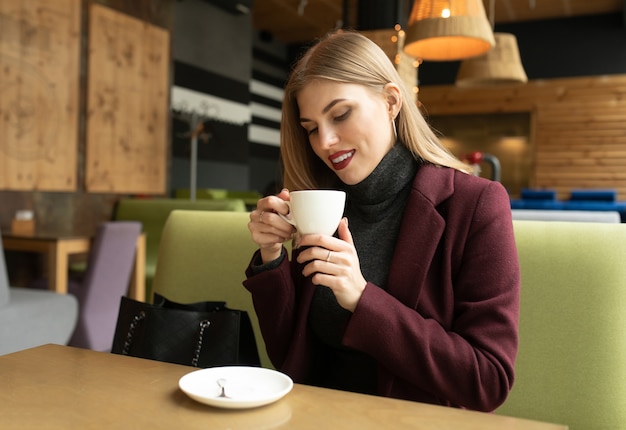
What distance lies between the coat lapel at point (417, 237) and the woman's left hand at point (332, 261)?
8.5 inches

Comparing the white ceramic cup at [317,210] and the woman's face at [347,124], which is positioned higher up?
the woman's face at [347,124]

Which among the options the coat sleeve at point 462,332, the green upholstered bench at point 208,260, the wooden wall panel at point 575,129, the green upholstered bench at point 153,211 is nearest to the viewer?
the coat sleeve at point 462,332

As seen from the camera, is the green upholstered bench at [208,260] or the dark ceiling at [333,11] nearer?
the green upholstered bench at [208,260]

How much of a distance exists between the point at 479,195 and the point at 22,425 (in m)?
0.93

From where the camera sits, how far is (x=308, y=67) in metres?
Result: 1.36

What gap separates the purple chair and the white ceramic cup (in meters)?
3.00

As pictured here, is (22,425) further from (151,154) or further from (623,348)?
(151,154)

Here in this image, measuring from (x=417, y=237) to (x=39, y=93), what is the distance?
15.0ft

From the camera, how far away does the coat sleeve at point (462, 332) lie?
1.11 meters

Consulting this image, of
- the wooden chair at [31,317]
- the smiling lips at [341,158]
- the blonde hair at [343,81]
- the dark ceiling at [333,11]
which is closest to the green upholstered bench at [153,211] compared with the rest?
the wooden chair at [31,317]

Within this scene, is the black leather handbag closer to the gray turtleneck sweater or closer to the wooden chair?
the gray turtleneck sweater

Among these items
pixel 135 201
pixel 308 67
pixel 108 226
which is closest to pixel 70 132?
pixel 135 201

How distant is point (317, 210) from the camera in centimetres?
98

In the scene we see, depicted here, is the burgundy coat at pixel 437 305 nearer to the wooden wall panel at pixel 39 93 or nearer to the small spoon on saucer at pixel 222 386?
the small spoon on saucer at pixel 222 386
